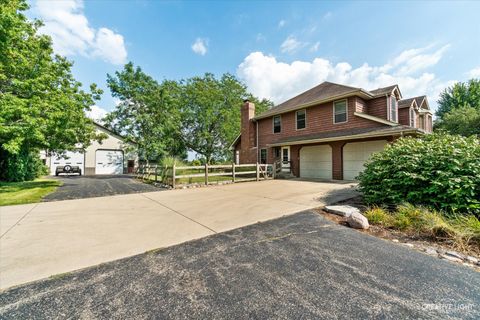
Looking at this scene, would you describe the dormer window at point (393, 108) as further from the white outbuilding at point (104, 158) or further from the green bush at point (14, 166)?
the white outbuilding at point (104, 158)

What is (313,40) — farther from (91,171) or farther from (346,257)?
(91,171)

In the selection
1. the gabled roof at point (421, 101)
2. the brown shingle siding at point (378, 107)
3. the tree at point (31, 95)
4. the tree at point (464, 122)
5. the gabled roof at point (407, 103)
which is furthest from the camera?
the tree at point (464, 122)

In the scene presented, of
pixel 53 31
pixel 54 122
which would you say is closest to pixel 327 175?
pixel 54 122

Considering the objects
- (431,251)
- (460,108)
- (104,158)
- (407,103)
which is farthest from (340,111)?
(104,158)

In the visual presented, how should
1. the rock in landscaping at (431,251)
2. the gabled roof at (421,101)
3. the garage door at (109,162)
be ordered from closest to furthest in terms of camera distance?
the rock in landscaping at (431,251)
the gabled roof at (421,101)
the garage door at (109,162)

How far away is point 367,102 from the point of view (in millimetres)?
12914

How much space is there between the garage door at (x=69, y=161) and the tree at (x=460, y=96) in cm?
4733

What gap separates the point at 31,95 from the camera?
29.9 feet

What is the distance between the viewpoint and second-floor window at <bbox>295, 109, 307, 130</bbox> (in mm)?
14720

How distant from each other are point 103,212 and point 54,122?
6.26 m

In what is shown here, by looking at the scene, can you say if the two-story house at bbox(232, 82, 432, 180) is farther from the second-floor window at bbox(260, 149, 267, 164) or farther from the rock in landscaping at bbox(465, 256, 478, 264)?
the rock in landscaping at bbox(465, 256, 478, 264)

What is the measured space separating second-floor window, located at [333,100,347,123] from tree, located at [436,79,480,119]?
85.7 feet

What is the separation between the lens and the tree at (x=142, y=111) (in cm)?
2152

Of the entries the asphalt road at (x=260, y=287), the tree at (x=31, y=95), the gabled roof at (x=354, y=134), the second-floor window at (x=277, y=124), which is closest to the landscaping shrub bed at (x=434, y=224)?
the asphalt road at (x=260, y=287)
